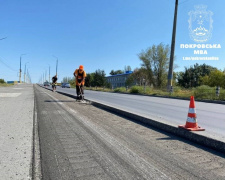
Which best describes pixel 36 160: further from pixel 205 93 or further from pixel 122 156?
pixel 205 93

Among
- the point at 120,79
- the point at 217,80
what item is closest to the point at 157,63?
the point at 217,80

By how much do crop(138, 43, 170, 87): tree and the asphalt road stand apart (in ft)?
156

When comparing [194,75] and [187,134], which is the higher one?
[194,75]

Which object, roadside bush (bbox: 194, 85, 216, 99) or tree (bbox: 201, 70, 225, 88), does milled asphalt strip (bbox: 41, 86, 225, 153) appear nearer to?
roadside bush (bbox: 194, 85, 216, 99)

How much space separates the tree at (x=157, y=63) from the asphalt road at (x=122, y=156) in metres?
47.6

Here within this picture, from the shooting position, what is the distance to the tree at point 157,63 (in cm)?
5041

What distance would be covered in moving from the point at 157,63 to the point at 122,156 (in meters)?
50.0

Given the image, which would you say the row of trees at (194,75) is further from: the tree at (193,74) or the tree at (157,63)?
the tree at (157,63)

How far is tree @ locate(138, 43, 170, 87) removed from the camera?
165 feet

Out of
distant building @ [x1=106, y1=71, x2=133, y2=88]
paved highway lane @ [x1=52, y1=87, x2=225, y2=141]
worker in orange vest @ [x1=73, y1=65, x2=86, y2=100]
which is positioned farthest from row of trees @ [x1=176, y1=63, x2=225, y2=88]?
worker in orange vest @ [x1=73, y1=65, x2=86, y2=100]

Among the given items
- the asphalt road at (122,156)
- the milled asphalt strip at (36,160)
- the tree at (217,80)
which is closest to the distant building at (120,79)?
the tree at (217,80)

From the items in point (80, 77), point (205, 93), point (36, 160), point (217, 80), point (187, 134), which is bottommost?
point (36, 160)

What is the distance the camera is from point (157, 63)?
51.6 m

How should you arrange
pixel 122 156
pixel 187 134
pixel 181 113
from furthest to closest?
pixel 181 113 < pixel 187 134 < pixel 122 156
